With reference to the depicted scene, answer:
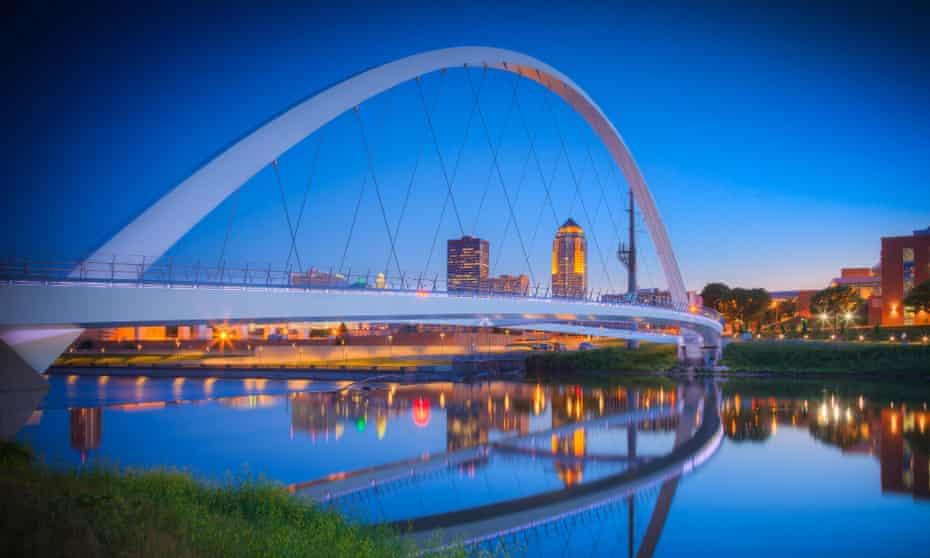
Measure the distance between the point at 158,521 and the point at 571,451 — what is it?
14.9m

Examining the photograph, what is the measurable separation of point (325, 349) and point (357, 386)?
1586 centimetres

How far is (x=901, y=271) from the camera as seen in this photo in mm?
63594

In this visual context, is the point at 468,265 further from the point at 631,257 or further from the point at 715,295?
the point at 715,295

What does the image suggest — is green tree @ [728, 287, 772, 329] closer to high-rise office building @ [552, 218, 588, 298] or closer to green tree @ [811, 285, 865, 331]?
green tree @ [811, 285, 865, 331]

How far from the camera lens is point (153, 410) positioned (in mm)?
27984

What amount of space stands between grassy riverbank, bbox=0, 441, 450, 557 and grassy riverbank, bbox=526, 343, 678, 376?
40.9 m

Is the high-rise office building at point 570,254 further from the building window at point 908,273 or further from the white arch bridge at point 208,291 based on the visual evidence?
the white arch bridge at point 208,291

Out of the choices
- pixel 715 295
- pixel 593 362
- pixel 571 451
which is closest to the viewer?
pixel 571 451

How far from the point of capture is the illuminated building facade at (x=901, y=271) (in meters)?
62.1

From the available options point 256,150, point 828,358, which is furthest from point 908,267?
point 256,150

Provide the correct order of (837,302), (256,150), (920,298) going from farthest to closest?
(837,302) → (920,298) → (256,150)

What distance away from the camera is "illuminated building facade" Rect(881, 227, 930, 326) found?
204ft

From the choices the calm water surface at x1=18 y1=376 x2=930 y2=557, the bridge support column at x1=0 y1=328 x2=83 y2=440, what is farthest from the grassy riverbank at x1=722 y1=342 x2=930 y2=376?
the bridge support column at x1=0 y1=328 x2=83 y2=440

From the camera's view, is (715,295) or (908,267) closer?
(908,267)
